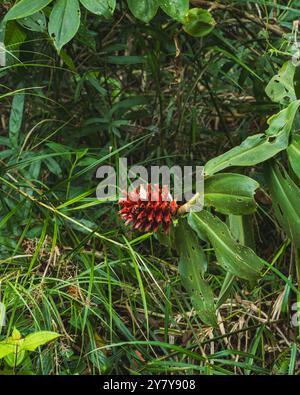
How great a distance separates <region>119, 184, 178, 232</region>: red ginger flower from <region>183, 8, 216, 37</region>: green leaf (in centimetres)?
45

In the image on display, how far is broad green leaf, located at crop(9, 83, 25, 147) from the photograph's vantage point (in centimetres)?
170

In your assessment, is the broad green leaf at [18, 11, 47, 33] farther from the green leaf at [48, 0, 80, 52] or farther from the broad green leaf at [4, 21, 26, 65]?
the green leaf at [48, 0, 80, 52]

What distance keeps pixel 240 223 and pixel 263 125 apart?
61 cm

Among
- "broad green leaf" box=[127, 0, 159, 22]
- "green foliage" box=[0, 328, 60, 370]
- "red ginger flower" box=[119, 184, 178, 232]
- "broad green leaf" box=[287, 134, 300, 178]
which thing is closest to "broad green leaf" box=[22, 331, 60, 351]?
"green foliage" box=[0, 328, 60, 370]

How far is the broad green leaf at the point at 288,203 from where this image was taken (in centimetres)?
119

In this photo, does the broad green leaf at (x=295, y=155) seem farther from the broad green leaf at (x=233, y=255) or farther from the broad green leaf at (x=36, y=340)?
the broad green leaf at (x=36, y=340)

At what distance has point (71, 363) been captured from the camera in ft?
4.60

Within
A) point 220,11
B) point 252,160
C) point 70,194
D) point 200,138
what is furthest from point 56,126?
point 252,160

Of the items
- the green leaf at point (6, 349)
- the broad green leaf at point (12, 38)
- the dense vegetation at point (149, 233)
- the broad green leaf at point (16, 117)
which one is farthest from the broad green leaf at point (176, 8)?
the green leaf at point (6, 349)

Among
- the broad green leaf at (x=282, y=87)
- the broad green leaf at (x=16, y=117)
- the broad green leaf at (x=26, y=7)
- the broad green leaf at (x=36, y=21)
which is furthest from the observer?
the broad green leaf at (x=16, y=117)

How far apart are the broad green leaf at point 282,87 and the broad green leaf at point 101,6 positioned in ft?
1.03

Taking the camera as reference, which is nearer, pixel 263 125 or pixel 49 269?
pixel 49 269

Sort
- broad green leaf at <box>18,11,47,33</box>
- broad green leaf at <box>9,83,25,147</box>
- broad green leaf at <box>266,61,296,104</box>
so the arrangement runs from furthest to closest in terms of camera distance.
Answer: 1. broad green leaf at <box>9,83,25,147</box>
2. broad green leaf at <box>18,11,47,33</box>
3. broad green leaf at <box>266,61,296,104</box>

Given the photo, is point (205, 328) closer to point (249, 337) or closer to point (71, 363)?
point (249, 337)
